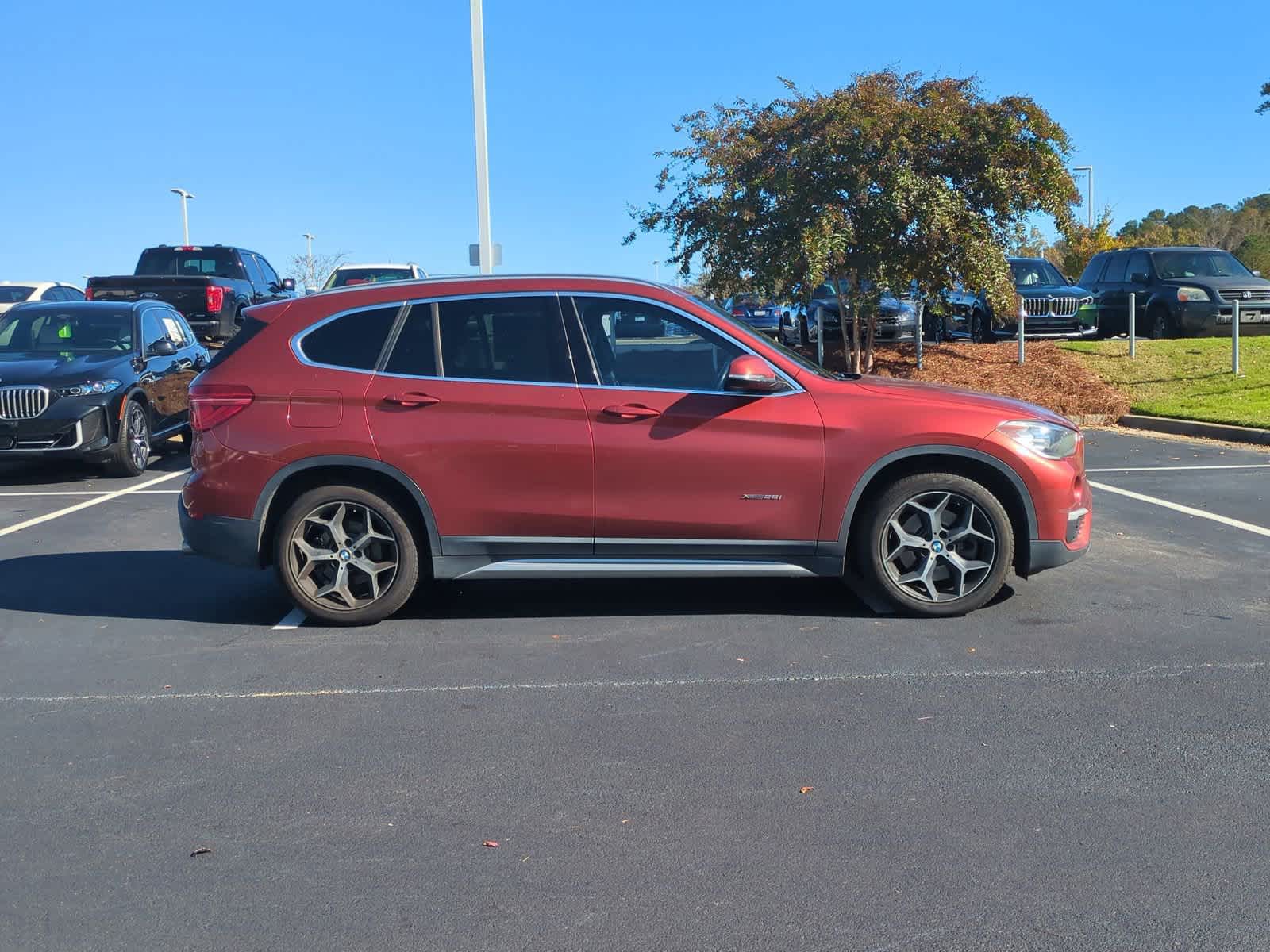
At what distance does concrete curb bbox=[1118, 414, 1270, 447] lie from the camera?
44.0 feet

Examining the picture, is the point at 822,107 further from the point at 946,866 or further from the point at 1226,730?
the point at 946,866

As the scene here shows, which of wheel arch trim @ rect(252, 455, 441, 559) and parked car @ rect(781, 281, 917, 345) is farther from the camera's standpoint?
parked car @ rect(781, 281, 917, 345)

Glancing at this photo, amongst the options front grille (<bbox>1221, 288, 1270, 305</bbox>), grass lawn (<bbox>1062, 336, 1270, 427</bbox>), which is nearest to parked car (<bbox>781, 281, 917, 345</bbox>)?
grass lawn (<bbox>1062, 336, 1270, 427</bbox>)

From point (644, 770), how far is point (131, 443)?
9183 mm

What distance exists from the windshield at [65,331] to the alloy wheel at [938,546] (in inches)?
360

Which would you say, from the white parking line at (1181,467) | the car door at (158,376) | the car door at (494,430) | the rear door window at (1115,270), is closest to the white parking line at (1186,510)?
the white parking line at (1181,467)

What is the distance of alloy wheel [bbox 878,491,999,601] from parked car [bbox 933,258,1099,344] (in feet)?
49.0

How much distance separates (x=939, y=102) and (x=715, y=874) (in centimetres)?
1519

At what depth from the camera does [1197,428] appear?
47.4 ft

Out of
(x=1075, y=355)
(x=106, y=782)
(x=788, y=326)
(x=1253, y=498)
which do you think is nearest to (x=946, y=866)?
(x=106, y=782)

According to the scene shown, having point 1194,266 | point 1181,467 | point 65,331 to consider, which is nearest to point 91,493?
point 65,331

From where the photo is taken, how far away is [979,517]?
6.08m

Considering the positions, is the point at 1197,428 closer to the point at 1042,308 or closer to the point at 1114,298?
the point at 1042,308

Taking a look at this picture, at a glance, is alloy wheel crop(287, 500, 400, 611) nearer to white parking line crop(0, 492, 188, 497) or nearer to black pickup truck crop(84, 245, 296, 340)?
white parking line crop(0, 492, 188, 497)
